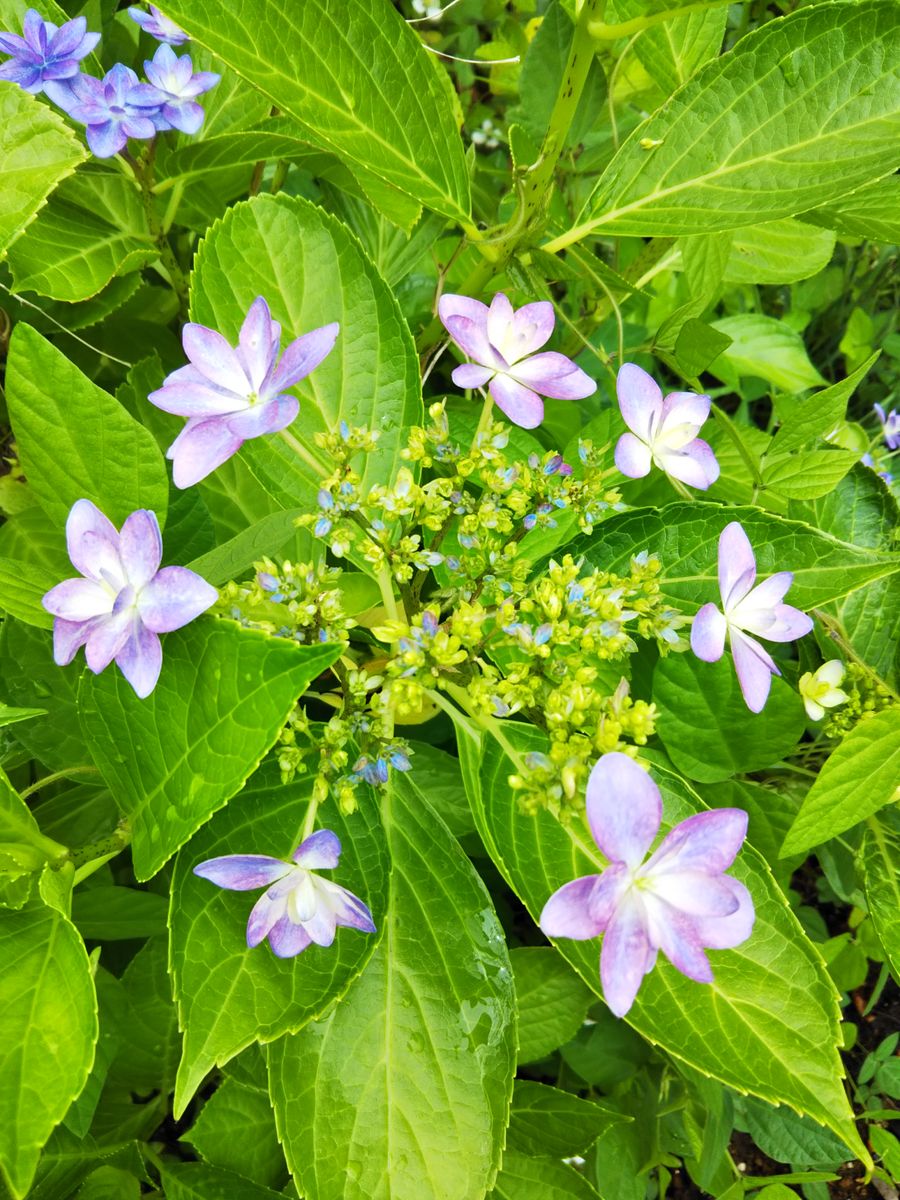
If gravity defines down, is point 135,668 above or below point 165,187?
below

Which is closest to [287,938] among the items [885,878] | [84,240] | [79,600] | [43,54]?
[79,600]

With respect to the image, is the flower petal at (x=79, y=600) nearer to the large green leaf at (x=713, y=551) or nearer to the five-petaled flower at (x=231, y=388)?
the five-petaled flower at (x=231, y=388)

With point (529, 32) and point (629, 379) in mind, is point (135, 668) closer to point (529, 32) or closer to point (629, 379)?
point (629, 379)

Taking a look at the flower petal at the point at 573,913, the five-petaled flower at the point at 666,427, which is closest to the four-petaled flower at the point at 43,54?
the five-petaled flower at the point at 666,427

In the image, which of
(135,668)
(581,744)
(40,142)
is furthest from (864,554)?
(40,142)

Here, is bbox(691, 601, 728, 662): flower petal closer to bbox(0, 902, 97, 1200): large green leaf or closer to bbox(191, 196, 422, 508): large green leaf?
bbox(191, 196, 422, 508): large green leaf

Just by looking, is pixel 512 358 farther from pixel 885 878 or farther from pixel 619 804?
pixel 885 878

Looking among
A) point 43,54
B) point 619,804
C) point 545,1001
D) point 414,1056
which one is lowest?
point 545,1001

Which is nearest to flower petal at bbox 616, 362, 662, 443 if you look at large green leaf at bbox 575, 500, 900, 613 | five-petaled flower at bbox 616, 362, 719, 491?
five-petaled flower at bbox 616, 362, 719, 491

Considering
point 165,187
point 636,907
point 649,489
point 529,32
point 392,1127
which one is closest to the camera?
point 636,907
